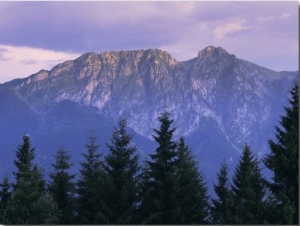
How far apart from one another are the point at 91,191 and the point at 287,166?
1517 cm

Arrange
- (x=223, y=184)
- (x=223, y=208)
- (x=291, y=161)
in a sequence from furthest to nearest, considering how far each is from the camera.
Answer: (x=223, y=184) → (x=223, y=208) → (x=291, y=161)

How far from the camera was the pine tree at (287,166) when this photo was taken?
21.1m

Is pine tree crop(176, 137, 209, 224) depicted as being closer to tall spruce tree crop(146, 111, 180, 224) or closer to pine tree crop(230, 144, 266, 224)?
tall spruce tree crop(146, 111, 180, 224)

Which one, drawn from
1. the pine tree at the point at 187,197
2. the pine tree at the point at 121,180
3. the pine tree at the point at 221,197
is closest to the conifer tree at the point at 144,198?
the pine tree at the point at 121,180

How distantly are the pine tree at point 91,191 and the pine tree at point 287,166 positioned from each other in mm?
11435

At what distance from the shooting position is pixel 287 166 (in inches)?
894

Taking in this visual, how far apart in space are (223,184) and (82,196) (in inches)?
507

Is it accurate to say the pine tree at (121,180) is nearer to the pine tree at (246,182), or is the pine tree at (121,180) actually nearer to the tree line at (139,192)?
the tree line at (139,192)

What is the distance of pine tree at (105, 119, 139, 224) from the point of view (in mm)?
30922

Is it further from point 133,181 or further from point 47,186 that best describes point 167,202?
point 47,186

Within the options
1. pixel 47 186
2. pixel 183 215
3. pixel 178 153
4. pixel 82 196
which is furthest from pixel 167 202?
pixel 47 186

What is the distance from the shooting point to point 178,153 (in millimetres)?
34656

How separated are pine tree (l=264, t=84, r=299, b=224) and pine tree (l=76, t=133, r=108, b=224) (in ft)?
37.5

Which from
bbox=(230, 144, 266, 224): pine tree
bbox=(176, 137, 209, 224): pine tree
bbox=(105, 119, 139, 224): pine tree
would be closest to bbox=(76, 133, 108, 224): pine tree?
bbox=(105, 119, 139, 224): pine tree
